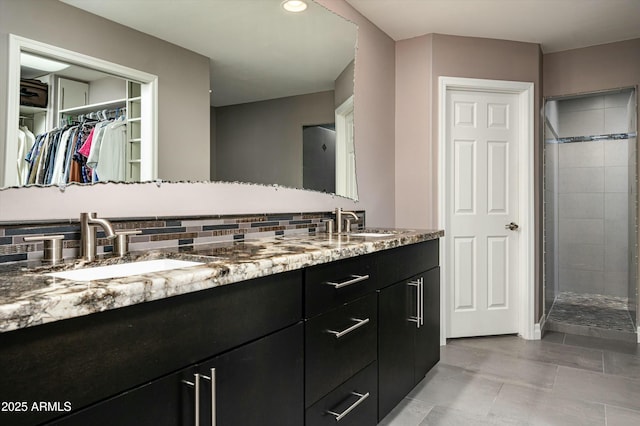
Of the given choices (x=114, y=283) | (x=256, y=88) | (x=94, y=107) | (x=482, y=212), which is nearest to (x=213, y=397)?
(x=114, y=283)

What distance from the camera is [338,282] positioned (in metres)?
1.58

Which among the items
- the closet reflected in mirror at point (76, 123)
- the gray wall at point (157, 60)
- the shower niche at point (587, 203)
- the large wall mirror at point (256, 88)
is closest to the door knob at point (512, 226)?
the shower niche at point (587, 203)

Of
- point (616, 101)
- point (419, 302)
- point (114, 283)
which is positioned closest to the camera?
point (114, 283)

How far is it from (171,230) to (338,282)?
701 mm

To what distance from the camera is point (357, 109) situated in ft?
9.69

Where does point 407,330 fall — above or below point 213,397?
below

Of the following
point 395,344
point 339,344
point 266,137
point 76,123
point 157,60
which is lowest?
point 395,344

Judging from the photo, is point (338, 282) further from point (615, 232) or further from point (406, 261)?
point (615, 232)

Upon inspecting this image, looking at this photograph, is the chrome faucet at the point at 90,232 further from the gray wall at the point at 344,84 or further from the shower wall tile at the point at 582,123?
the shower wall tile at the point at 582,123

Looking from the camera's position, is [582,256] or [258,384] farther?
[582,256]

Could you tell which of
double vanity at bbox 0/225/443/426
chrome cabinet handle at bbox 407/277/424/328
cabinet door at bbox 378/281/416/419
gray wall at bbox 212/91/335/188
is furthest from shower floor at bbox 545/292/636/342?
gray wall at bbox 212/91/335/188

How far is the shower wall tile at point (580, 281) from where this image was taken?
4863 millimetres

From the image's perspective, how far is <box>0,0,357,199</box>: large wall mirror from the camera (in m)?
1.43

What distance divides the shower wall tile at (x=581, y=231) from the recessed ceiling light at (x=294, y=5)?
4.30 meters
